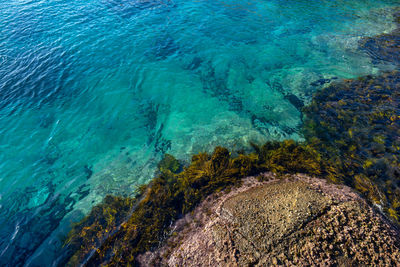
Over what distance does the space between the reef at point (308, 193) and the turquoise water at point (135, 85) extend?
3.37 feet

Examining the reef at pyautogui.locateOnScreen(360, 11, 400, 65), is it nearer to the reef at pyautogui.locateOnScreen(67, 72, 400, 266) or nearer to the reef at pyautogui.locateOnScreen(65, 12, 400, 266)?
the reef at pyautogui.locateOnScreen(65, 12, 400, 266)

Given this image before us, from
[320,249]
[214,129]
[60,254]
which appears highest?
[320,249]

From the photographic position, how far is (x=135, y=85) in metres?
13.0

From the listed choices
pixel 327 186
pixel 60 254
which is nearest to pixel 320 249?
pixel 327 186

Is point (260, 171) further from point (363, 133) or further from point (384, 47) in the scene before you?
point (384, 47)

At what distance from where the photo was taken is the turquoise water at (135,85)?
8.58 meters

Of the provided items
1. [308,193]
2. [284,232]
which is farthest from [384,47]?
[284,232]

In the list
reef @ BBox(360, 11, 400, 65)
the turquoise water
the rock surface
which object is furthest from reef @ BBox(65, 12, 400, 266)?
reef @ BBox(360, 11, 400, 65)

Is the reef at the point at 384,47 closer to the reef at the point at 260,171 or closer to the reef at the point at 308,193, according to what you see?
the reef at the point at 308,193

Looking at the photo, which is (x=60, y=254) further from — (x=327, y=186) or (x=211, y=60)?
(x=211, y=60)

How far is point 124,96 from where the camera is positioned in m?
12.3

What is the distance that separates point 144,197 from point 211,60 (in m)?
11.2

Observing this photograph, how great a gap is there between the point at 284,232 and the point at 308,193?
1683 millimetres

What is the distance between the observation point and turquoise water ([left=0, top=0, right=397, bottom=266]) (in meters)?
8.58
